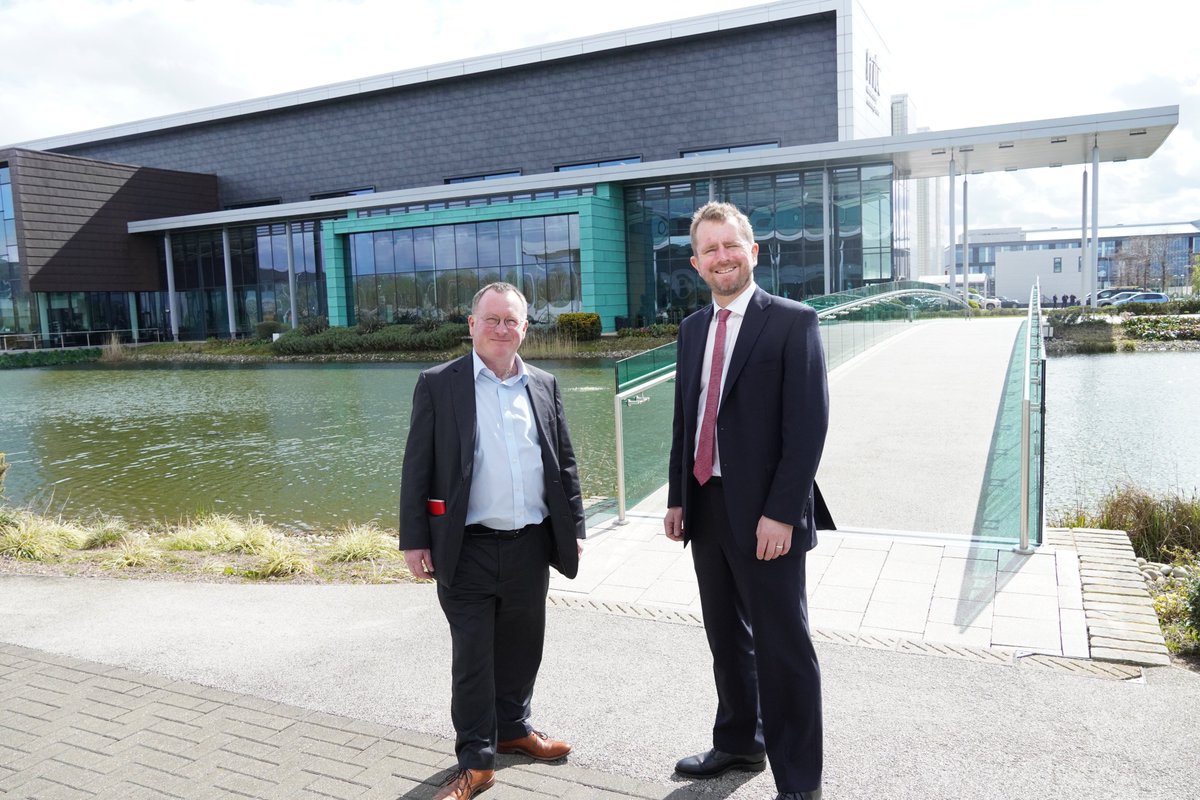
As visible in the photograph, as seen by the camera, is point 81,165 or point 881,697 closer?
point 881,697

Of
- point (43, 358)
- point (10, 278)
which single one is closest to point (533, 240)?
point (43, 358)

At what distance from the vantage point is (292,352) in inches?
1463

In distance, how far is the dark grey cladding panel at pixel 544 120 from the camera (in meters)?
38.5

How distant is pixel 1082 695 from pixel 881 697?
2.87ft

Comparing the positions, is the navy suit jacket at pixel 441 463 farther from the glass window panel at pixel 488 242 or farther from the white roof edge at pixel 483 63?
the white roof edge at pixel 483 63

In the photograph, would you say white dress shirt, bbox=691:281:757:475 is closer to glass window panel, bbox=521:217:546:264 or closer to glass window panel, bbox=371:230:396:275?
glass window panel, bbox=521:217:546:264

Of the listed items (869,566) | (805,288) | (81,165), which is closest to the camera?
(869,566)

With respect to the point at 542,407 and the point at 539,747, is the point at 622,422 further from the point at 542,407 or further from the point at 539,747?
the point at 539,747

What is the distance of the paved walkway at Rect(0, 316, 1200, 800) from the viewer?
134 inches

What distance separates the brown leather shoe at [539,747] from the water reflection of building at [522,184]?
31.2 metres

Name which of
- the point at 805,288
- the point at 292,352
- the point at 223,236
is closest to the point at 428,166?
the point at 223,236

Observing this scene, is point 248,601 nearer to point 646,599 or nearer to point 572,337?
point 646,599

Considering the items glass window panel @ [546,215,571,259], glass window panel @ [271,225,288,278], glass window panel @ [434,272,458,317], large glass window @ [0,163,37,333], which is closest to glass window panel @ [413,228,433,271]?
glass window panel @ [434,272,458,317]

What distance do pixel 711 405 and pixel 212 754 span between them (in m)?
2.57
